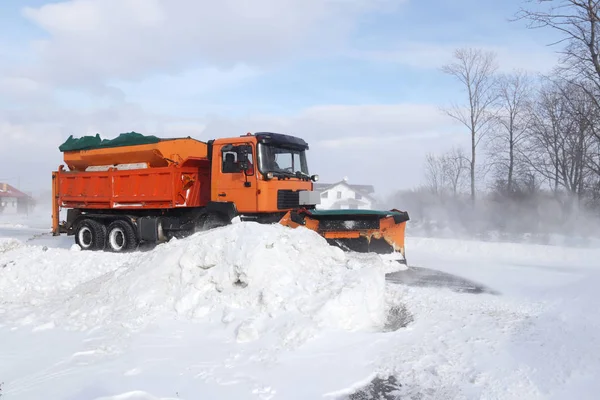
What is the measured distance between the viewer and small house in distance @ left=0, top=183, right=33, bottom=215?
2371 inches

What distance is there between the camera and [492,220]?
93.5 ft

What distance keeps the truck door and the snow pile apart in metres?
2.88

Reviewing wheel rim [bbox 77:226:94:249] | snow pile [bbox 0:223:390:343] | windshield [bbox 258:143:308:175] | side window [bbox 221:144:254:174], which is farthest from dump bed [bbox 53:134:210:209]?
snow pile [bbox 0:223:390:343]

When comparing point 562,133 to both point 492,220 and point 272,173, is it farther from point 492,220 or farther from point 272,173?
point 272,173

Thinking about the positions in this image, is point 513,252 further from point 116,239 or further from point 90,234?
point 90,234

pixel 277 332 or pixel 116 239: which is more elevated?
pixel 116 239

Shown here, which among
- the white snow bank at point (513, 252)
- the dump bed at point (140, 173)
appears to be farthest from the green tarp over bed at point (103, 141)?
the white snow bank at point (513, 252)

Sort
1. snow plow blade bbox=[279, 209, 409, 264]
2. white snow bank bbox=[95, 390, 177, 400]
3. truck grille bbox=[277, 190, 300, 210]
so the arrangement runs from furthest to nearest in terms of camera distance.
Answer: truck grille bbox=[277, 190, 300, 210] < snow plow blade bbox=[279, 209, 409, 264] < white snow bank bbox=[95, 390, 177, 400]

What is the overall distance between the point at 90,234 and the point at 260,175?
6.19m

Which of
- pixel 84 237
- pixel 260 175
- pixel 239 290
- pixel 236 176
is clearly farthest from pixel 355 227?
pixel 84 237

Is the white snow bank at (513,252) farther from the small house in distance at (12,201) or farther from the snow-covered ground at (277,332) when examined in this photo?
the small house in distance at (12,201)

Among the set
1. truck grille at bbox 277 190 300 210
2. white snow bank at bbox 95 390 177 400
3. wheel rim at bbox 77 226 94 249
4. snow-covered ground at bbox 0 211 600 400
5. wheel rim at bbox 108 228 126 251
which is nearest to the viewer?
white snow bank at bbox 95 390 177 400

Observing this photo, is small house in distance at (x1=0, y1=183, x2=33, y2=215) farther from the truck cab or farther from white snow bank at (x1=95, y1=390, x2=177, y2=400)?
white snow bank at (x1=95, y1=390, x2=177, y2=400)

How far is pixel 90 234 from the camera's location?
1404cm
